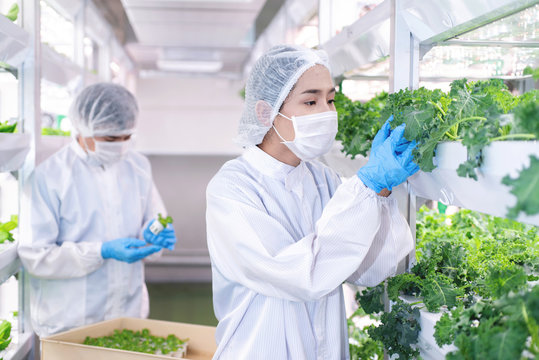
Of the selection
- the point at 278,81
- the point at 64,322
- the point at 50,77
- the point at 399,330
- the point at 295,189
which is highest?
the point at 50,77

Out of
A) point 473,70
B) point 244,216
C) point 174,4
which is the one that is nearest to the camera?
point 244,216

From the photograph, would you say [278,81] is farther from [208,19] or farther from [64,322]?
[208,19]

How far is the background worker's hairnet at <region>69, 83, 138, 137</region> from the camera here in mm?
2834

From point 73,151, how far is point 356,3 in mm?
1756

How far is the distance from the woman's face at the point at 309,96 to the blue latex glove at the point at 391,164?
322mm

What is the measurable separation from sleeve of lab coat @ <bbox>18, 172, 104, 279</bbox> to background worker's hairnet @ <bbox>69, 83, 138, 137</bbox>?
0.37 m

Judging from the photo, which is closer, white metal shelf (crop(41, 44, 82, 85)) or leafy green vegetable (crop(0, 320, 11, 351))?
leafy green vegetable (crop(0, 320, 11, 351))

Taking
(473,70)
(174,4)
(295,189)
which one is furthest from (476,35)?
(174,4)

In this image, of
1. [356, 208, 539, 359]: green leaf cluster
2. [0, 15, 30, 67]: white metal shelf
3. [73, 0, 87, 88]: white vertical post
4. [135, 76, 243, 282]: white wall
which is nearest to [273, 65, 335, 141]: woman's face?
[356, 208, 539, 359]: green leaf cluster

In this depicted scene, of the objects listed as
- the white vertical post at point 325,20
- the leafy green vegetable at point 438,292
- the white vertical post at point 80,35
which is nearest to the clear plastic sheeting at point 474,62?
the leafy green vegetable at point 438,292

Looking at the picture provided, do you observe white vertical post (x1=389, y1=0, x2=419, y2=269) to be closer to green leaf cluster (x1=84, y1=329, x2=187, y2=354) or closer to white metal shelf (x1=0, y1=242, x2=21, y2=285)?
green leaf cluster (x1=84, y1=329, x2=187, y2=354)

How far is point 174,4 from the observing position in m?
4.59

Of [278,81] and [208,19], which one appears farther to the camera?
[208,19]

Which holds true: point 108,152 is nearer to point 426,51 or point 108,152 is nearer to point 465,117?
point 426,51
